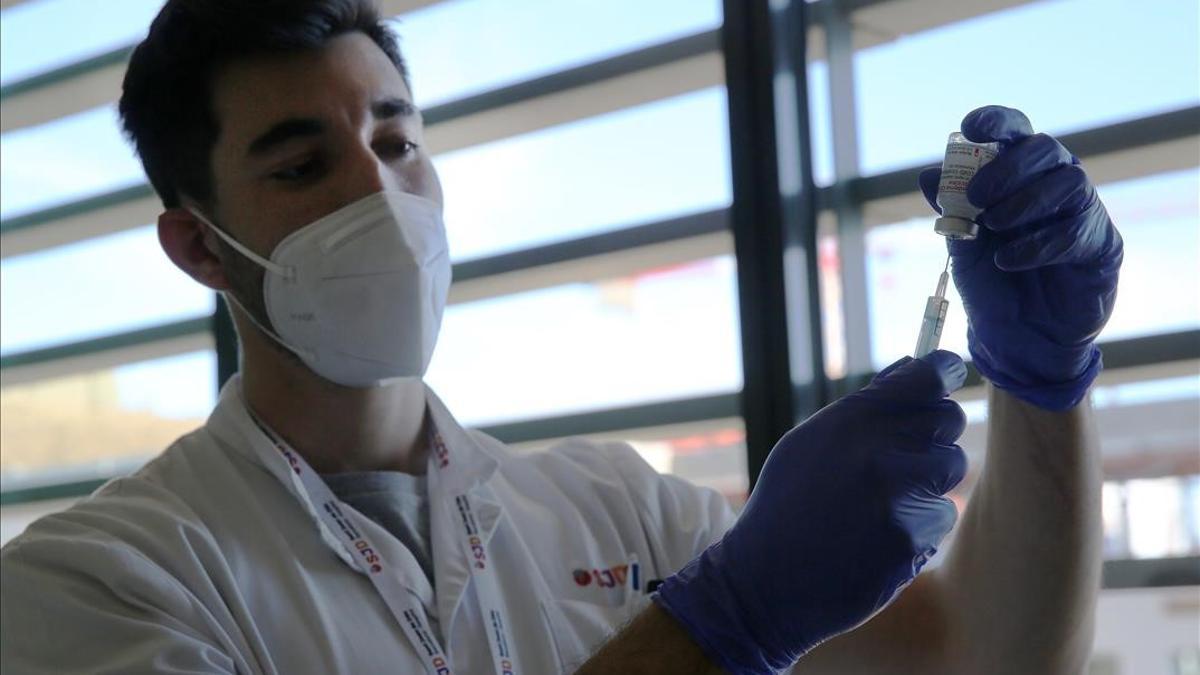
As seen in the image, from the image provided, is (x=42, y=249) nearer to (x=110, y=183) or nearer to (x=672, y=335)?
(x=110, y=183)

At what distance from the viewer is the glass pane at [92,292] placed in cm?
439

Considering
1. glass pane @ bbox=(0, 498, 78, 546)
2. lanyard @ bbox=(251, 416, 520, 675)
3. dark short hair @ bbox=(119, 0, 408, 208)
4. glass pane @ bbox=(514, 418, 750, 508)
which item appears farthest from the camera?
glass pane @ bbox=(0, 498, 78, 546)

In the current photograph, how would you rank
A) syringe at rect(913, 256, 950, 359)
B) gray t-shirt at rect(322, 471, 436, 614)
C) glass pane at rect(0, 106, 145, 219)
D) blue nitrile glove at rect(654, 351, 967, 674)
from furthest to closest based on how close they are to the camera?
glass pane at rect(0, 106, 145, 219)
gray t-shirt at rect(322, 471, 436, 614)
syringe at rect(913, 256, 950, 359)
blue nitrile glove at rect(654, 351, 967, 674)

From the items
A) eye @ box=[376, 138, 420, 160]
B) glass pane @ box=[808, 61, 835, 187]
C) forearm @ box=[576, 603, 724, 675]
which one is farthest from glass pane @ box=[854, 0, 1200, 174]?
forearm @ box=[576, 603, 724, 675]

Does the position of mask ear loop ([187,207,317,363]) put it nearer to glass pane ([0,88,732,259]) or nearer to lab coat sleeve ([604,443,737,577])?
lab coat sleeve ([604,443,737,577])

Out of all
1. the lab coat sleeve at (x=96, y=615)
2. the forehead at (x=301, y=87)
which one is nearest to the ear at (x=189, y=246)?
the forehead at (x=301, y=87)

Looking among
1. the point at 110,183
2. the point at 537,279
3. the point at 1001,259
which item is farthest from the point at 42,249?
the point at 1001,259

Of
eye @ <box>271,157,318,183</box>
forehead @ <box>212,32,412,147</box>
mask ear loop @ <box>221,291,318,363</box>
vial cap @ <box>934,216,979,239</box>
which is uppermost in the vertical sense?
forehead @ <box>212,32,412,147</box>

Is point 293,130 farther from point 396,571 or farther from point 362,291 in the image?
point 396,571

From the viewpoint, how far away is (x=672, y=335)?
3.30 meters

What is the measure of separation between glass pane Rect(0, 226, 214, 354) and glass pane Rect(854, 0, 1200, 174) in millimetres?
2378

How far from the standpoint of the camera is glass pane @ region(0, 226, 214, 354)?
4.39 m

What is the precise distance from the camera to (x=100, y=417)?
462cm

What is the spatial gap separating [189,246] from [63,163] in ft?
9.28
